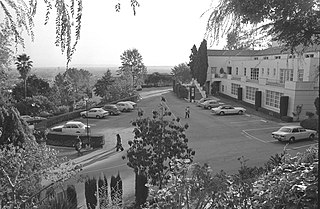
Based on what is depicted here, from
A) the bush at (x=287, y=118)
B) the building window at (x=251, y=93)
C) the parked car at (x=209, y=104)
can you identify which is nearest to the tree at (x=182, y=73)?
the parked car at (x=209, y=104)

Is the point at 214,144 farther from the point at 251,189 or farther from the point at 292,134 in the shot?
the point at 251,189

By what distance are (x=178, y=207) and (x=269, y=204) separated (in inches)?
68.0

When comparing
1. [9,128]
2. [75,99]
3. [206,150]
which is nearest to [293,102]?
[206,150]

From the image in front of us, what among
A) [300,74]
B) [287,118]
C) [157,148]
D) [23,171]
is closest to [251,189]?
[157,148]

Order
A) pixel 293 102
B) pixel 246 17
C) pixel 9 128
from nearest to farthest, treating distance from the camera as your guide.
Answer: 1. pixel 246 17
2. pixel 9 128
3. pixel 293 102

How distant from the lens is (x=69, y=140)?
21.1 meters

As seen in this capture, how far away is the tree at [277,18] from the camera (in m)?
5.21

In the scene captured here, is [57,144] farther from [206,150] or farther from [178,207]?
[178,207]

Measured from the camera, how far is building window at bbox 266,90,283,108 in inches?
1108

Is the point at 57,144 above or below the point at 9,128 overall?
below

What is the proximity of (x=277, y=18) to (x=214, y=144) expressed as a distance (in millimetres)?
14101

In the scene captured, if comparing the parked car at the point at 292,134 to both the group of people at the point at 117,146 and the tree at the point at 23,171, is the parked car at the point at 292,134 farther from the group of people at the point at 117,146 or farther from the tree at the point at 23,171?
the tree at the point at 23,171

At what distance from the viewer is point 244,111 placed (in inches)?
1176

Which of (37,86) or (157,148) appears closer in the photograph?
(157,148)
